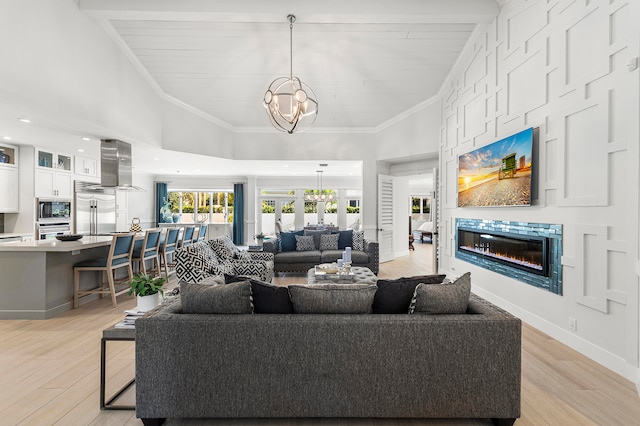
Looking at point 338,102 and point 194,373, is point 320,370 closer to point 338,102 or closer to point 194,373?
point 194,373

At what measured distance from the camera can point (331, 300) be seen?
1.97 meters

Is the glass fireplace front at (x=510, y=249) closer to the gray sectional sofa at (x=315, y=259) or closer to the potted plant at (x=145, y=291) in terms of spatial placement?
the gray sectional sofa at (x=315, y=259)

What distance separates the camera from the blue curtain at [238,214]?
11.3 metres


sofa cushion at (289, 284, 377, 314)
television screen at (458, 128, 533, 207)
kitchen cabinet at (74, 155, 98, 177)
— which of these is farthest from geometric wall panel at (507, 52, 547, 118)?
kitchen cabinet at (74, 155, 98, 177)

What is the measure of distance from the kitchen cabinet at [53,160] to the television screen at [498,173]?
306 inches

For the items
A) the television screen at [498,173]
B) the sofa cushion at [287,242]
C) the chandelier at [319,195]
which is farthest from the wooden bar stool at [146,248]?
the chandelier at [319,195]

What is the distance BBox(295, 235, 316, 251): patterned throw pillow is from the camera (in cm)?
655

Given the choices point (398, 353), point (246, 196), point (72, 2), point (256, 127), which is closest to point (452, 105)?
point (256, 127)

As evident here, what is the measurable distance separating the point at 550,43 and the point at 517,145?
1013mm

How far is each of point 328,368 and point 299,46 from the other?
4.28 metres

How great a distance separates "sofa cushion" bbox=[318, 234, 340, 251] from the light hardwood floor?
3691 mm

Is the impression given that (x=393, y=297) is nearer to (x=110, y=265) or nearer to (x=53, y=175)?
(x=110, y=265)

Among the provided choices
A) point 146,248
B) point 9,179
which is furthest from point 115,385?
point 9,179

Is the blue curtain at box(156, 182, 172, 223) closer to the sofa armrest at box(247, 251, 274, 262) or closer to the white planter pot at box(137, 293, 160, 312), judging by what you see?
the sofa armrest at box(247, 251, 274, 262)
